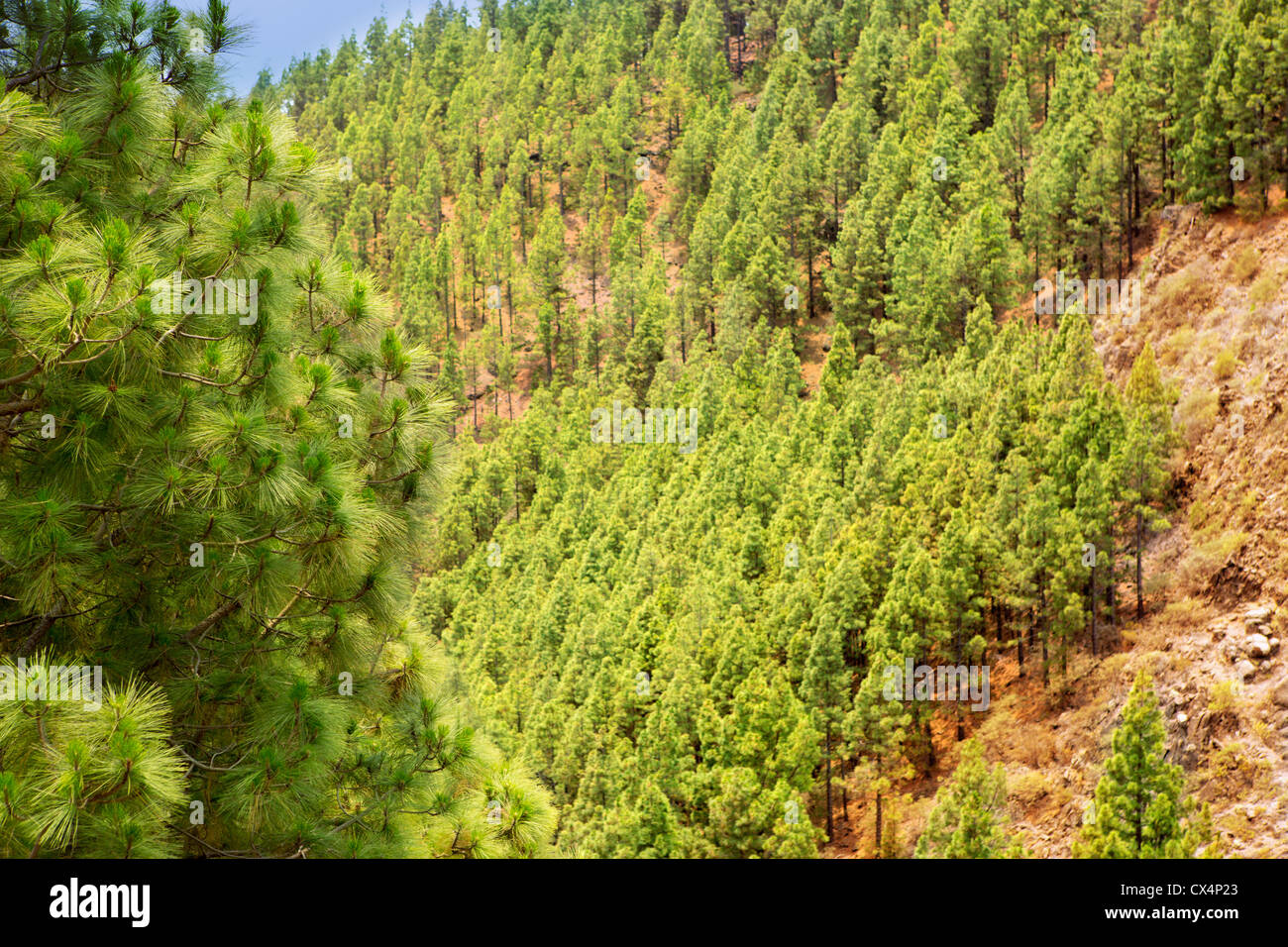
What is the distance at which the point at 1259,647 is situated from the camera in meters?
34.9

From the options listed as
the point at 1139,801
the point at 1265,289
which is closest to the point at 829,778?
the point at 1139,801

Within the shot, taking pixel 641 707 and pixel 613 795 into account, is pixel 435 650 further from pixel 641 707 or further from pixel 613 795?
pixel 641 707

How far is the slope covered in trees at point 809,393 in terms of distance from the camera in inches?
1593

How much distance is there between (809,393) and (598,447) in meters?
16.7

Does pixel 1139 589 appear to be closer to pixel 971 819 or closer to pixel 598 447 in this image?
pixel 971 819

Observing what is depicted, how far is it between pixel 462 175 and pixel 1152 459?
125315 millimetres

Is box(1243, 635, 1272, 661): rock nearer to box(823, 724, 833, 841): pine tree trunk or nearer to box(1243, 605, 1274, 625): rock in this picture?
box(1243, 605, 1274, 625): rock

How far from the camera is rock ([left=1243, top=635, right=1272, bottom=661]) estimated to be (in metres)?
34.8

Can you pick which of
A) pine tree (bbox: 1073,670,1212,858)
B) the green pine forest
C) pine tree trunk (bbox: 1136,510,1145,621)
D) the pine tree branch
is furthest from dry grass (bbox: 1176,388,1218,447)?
the pine tree branch

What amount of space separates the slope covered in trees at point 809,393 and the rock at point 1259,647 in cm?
525

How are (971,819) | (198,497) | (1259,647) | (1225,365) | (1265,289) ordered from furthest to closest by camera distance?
(1265,289)
(1225,365)
(1259,647)
(971,819)
(198,497)

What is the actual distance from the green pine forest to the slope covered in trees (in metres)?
0.28

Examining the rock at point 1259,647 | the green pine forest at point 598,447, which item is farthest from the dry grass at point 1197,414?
the rock at point 1259,647

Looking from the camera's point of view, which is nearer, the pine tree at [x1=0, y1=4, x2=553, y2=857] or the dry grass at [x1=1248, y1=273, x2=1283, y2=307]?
the pine tree at [x1=0, y1=4, x2=553, y2=857]
